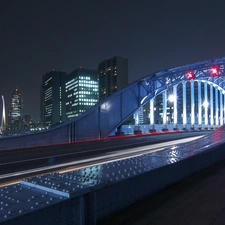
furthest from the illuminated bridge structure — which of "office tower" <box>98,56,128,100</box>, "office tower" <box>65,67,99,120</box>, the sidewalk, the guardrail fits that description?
"office tower" <box>65,67,99,120</box>

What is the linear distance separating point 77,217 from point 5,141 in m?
15.3

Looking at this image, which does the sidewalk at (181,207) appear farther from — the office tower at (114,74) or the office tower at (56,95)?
the office tower at (56,95)

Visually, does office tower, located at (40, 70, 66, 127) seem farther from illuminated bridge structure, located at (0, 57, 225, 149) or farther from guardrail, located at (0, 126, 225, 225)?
guardrail, located at (0, 126, 225, 225)

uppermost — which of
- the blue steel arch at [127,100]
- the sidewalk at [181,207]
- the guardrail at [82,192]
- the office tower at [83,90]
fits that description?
the office tower at [83,90]

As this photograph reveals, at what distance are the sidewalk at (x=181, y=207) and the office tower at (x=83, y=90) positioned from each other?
458ft

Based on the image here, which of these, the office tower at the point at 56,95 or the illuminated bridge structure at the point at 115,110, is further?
the office tower at the point at 56,95

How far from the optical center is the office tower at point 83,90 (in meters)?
145

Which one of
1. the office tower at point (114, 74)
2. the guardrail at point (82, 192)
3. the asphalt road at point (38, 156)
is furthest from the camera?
the office tower at point (114, 74)

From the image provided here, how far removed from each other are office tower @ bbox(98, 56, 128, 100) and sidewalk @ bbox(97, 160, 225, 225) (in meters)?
124

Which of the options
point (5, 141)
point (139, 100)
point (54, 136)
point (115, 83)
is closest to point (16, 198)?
point (5, 141)

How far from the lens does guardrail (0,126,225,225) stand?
2.26 metres

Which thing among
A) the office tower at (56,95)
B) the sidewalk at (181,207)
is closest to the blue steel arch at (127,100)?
the sidewalk at (181,207)

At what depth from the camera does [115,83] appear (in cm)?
13050

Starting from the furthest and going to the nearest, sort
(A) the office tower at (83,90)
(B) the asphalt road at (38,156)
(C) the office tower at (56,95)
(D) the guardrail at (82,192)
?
1. (C) the office tower at (56,95)
2. (A) the office tower at (83,90)
3. (B) the asphalt road at (38,156)
4. (D) the guardrail at (82,192)
